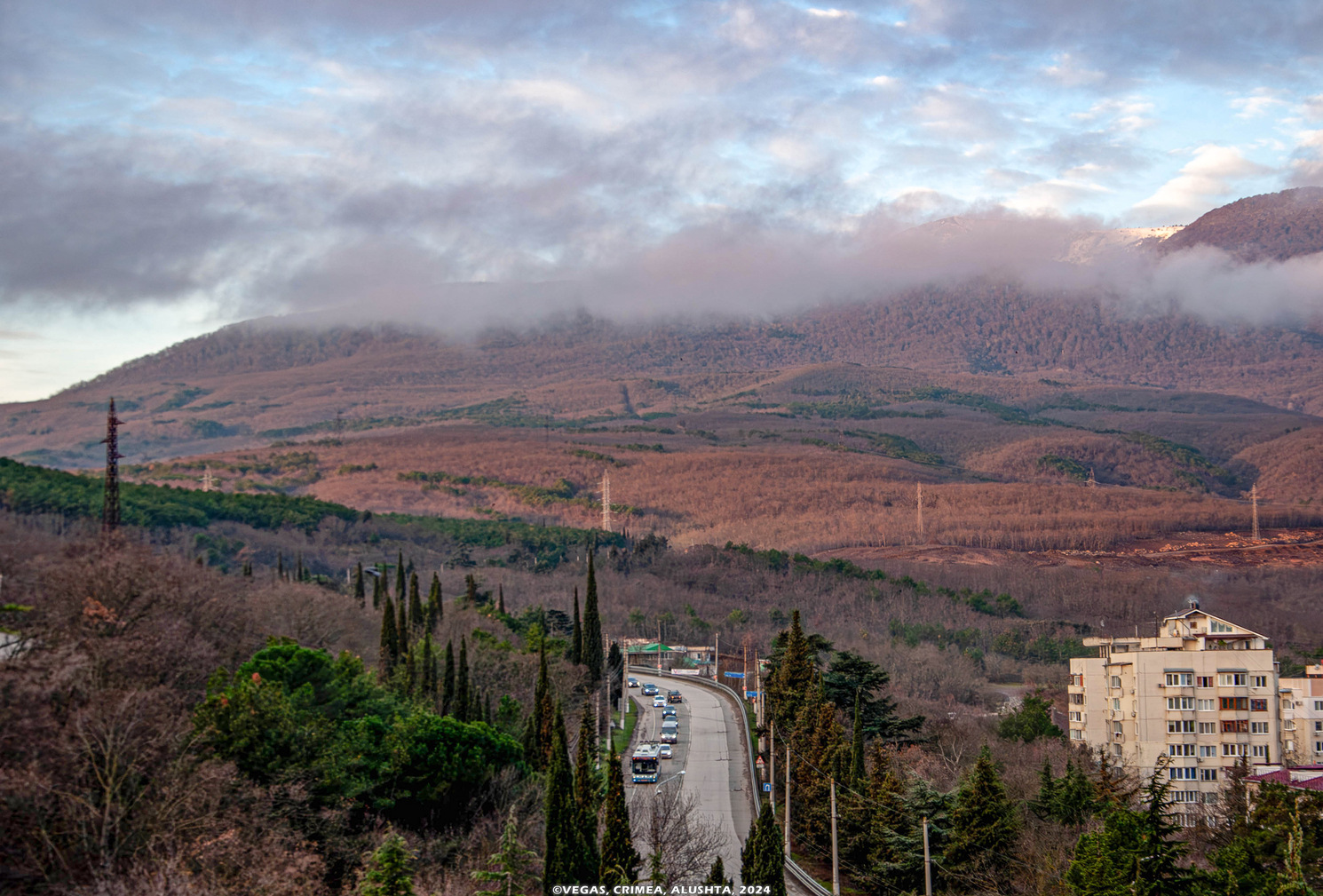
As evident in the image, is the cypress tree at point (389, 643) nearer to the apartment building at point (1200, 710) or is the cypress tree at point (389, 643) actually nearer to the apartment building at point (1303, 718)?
the apartment building at point (1200, 710)

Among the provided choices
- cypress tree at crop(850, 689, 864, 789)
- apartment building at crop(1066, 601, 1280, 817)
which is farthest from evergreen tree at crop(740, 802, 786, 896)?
apartment building at crop(1066, 601, 1280, 817)

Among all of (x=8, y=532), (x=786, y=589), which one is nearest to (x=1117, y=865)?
(x=8, y=532)

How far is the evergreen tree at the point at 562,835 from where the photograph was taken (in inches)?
1430

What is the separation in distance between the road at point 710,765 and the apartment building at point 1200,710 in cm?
Answer: 2001

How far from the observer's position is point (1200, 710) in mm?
66125

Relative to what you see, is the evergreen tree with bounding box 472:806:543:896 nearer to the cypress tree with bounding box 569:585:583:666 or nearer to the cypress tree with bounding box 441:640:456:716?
the cypress tree with bounding box 441:640:456:716

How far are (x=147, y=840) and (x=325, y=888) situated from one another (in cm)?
629

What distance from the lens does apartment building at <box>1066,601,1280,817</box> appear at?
65.6m

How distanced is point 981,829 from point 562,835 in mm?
15360

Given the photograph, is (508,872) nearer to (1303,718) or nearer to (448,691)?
(448,691)

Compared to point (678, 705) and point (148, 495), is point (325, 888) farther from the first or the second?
point (148, 495)

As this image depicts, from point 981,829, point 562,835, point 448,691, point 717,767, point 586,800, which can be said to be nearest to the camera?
point 562,835

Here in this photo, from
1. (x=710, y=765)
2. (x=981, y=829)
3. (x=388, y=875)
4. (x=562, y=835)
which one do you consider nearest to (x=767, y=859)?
(x=562, y=835)

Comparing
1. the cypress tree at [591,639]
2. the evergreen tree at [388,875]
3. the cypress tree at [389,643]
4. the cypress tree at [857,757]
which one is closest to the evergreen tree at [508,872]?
the evergreen tree at [388,875]
